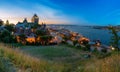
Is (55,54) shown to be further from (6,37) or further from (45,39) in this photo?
(45,39)

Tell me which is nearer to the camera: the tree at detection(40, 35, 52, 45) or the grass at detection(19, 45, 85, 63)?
the grass at detection(19, 45, 85, 63)

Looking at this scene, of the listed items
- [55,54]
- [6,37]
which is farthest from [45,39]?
[55,54]

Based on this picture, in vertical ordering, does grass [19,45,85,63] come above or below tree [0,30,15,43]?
above

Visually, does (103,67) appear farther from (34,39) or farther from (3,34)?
(34,39)

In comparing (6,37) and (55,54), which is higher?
(55,54)

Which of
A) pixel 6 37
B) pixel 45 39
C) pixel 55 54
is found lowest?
pixel 45 39

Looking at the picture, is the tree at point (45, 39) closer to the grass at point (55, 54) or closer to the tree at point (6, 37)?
the tree at point (6, 37)

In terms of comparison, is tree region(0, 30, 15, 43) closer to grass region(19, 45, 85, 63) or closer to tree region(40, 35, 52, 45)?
tree region(40, 35, 52, 45)

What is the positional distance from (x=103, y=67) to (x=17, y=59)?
4003 mm

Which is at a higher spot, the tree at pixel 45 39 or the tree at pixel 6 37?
the tree at pixel 6 37

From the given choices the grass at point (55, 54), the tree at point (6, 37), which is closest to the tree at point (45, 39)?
the tree at point (6, 37)

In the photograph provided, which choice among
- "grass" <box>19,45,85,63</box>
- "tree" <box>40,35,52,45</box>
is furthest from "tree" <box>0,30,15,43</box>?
"grass" <box>19,45,85,63</box>

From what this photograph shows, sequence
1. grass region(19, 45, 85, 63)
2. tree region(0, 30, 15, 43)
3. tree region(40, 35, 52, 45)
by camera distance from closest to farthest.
Answer: grass region(19, 45, 85, 63) → tree region(0, 30, 15, 43) → tree region(40, 35, 52, 45)

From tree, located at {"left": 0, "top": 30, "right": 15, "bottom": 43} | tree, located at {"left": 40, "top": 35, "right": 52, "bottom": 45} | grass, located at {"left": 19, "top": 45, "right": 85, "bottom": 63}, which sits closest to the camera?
grass, located at {"left": 19, "top": 45, "right": 85, "bottom": 63}
